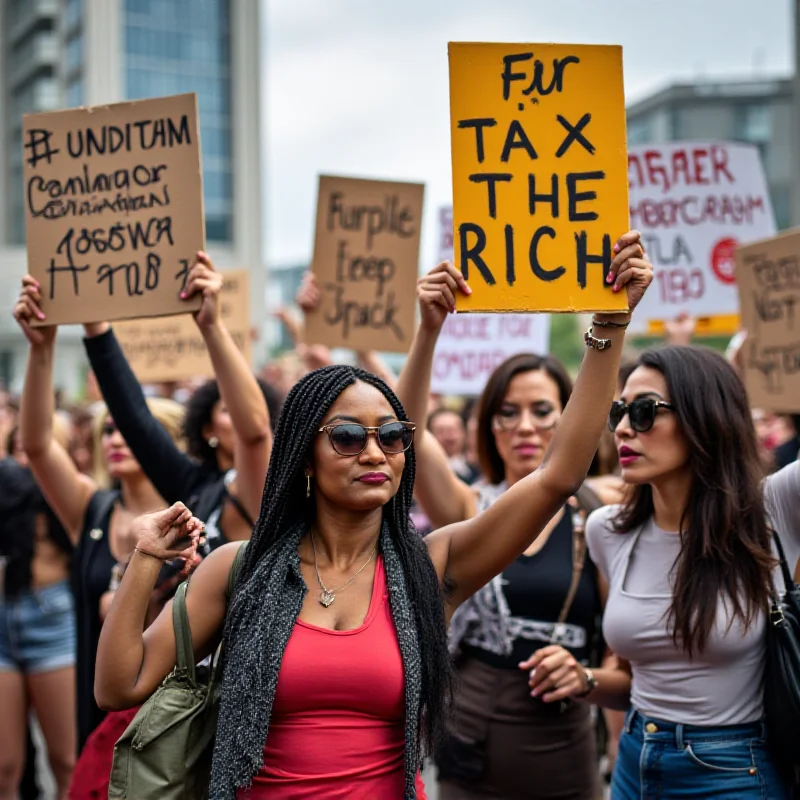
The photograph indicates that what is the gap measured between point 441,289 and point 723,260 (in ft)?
13.4

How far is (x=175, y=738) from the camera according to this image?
8.30 feet

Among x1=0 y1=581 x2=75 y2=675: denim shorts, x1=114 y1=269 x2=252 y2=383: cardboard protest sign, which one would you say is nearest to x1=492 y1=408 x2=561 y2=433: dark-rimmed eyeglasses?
x1=0 y1=581 x2=75 y2=675: denim shorts

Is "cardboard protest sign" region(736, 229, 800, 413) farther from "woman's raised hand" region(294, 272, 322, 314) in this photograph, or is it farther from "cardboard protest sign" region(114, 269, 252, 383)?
"cardboard protest sign" region(114, 269, 252, 383)

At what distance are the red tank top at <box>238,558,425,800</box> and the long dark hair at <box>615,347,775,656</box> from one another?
3.00ft

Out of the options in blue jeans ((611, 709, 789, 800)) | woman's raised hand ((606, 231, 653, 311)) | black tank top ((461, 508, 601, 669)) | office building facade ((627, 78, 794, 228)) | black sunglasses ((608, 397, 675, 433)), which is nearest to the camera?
woman's raised hand ((606, 231, 653, 311))

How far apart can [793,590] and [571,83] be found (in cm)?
138

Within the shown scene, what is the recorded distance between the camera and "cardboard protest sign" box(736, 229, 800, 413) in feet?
16.8

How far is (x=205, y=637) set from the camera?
104 inches

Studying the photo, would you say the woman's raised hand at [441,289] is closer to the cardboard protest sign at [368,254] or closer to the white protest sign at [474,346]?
the cardboard protest sign at [368,254]

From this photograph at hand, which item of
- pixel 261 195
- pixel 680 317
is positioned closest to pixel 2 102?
pixel 261 195

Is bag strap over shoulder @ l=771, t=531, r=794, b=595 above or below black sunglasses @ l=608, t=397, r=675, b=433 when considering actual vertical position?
below

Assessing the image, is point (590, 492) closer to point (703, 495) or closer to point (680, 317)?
point (703, 495)

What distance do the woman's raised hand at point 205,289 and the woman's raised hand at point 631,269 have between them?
1309 mm

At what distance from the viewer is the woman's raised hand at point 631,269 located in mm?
2717
